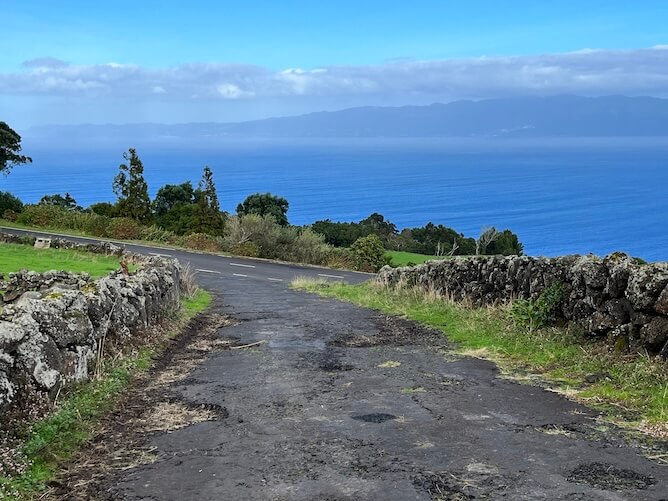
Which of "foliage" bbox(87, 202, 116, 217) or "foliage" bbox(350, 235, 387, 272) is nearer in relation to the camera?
"foliage" bbox(350, 235, 387, 272)

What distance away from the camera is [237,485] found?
577cm

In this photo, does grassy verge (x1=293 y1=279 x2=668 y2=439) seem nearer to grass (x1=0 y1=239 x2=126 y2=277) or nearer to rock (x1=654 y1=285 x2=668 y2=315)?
rock (x1=654 y1=285 x2=668 y2=315)

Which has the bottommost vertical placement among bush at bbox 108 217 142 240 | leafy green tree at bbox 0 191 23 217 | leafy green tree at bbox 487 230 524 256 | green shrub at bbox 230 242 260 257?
green shrub at bbox 230 242 260 257

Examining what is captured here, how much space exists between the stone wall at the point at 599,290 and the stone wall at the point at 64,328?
7192mm

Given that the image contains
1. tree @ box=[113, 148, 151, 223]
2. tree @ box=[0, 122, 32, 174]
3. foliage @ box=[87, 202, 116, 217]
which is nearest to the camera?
tree @ box=[113, 148, 151, 223]

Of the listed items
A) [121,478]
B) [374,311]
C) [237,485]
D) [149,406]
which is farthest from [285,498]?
[374,311]

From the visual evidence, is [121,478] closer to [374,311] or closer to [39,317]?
[39,317]

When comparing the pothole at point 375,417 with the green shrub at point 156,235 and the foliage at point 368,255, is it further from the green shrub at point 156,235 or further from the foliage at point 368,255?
the green shrub at point 156,235

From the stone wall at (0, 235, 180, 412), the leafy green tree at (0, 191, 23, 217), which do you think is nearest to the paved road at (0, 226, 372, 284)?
the leafy green tree at (0, 191, 23, 217)

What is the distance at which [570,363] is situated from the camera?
33.5 ft

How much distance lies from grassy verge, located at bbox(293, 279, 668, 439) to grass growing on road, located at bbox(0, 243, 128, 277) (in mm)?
10351

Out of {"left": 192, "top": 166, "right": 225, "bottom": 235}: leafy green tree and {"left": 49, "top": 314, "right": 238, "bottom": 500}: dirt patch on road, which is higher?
{"left": 192, "top": 166, "right": 225, "bottom": 235}: leafy green tree

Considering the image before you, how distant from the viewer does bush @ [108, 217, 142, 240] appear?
139 feet

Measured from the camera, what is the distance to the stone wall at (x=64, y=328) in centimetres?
720
